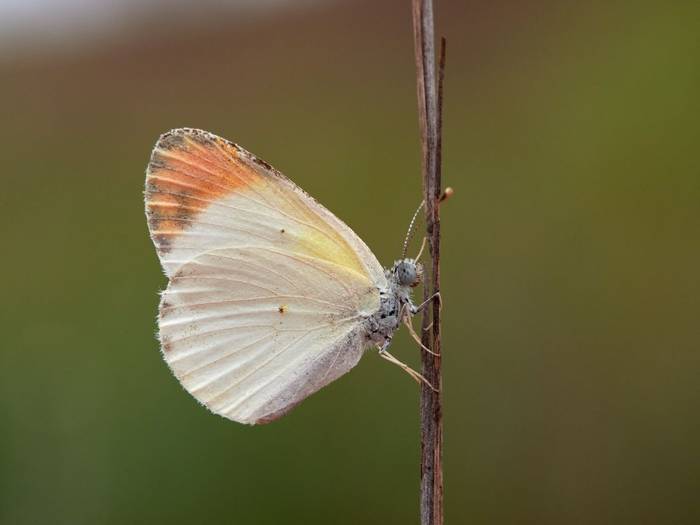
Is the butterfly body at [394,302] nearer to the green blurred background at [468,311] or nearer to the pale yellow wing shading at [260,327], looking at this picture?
the pale yellow wing shading at [260,327]

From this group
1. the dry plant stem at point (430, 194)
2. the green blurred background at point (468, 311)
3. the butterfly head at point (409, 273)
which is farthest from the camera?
the green blurred background at point (468, 311)

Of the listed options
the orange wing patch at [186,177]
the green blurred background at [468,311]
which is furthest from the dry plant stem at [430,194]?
the green blurred background at [468,311]

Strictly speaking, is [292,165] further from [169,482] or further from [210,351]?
[210,351]

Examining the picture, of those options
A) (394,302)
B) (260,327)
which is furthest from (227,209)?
(394,302)

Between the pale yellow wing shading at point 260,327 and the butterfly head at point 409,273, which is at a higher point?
the butterfly head at point 409,273

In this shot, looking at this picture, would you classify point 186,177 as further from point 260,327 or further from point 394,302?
point 394,302

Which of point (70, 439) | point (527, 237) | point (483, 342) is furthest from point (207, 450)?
point (527, 237)

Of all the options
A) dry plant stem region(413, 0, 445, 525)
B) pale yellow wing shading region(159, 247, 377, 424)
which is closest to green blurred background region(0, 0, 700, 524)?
pale yellow wing shading region(159, 247, 377, 424)
